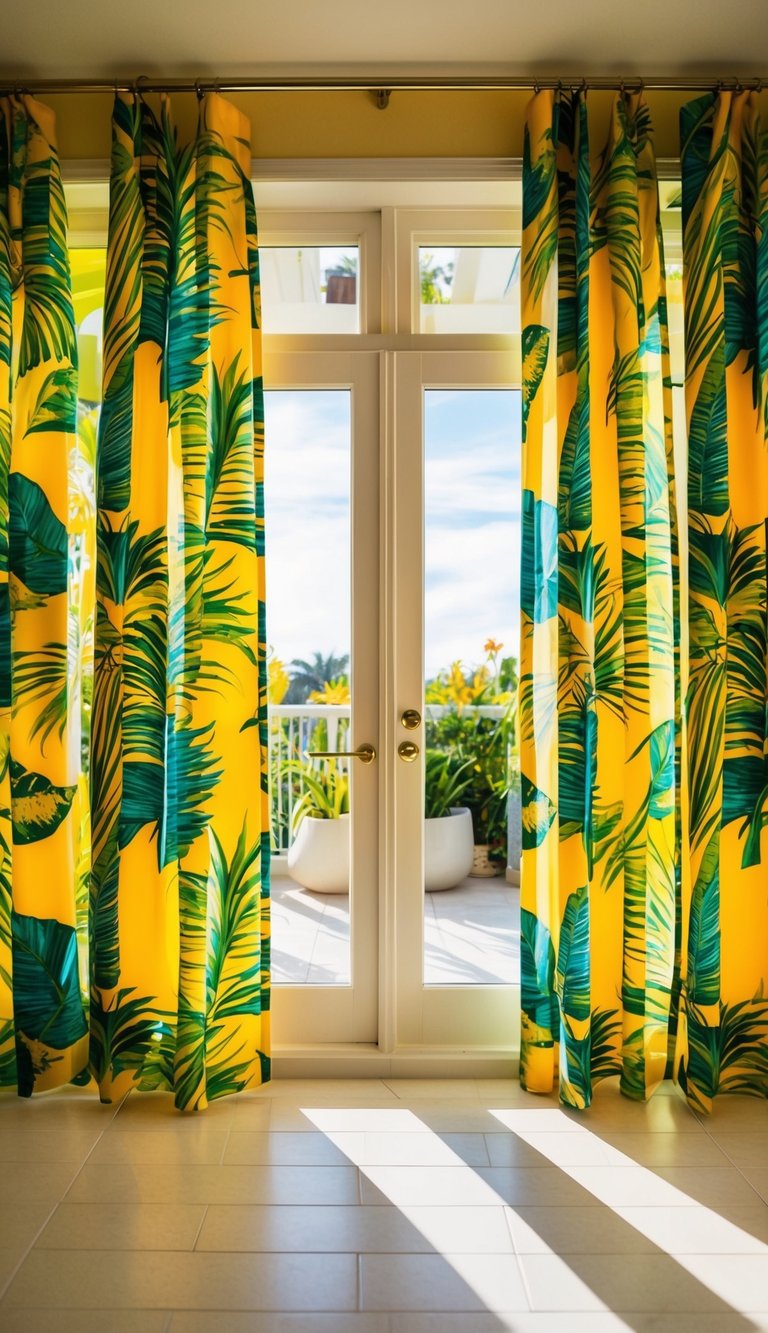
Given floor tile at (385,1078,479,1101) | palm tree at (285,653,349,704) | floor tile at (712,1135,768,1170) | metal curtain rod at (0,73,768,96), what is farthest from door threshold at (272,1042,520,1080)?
metal curtain rod at (0,73,768,96)

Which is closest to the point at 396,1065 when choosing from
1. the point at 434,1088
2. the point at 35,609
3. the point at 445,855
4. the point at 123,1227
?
the point at 434,1088

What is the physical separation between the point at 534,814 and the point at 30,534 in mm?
1586

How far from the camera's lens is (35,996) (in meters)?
2.55

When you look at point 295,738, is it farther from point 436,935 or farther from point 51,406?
point 51,406

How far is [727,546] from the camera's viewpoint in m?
2.54

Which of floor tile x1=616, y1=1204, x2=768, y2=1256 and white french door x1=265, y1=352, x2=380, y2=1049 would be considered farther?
white french door x1=265, y1=352, x2=380, y2=1049

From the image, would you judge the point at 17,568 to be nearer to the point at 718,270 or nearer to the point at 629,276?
the point at 629,276

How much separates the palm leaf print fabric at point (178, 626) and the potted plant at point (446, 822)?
1.74ft

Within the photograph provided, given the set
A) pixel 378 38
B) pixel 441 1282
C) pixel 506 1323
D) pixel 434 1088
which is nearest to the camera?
pixel 506 1323

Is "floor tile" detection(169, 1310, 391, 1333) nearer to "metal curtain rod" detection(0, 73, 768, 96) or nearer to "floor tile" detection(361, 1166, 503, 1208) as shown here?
"floor tile" detection(361, 1166, 503, 1208)

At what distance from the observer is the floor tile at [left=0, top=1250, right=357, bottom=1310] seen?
1.77 m

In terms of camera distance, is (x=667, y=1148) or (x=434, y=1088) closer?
(x=667, y=1148)

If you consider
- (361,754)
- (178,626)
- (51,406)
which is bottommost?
(361,754)

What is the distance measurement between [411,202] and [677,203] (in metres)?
0.78
